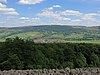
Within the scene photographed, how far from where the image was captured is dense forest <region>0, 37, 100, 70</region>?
6996 cm

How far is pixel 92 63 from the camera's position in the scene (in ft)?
295

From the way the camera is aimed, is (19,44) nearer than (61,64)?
Yes

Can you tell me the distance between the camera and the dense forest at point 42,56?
6996 centimetres

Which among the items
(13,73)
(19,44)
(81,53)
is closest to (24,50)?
(19,44)

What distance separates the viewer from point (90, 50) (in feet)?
310

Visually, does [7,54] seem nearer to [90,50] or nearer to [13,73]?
[90,50]

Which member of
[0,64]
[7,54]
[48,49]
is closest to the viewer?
[0,64]

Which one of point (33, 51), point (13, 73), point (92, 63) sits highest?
point (13, 73)

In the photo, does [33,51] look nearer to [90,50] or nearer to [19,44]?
[19,44]

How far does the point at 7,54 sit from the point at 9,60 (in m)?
4.80

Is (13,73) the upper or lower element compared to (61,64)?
upper

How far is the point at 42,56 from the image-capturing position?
7725 centimetres

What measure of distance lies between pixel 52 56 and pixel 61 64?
4.76 meters

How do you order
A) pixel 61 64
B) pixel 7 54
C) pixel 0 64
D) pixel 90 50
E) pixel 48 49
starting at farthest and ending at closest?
pixel 90 50 < pixel 48 49 < pixel 61 64 < pixel 7 54 < pixel 0 64
